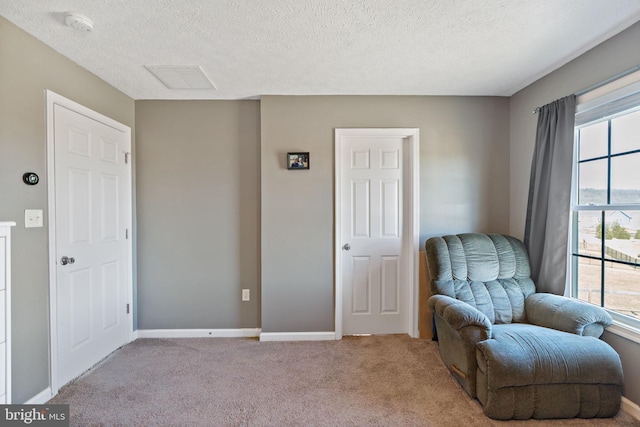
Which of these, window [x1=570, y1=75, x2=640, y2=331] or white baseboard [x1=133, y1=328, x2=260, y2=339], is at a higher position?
window [x1=570, y1=75, x2=640, y2=331]

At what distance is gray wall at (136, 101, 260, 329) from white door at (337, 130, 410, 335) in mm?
933

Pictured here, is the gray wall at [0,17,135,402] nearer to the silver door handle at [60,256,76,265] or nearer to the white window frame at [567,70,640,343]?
the silver door handle at [60,256,76,265]

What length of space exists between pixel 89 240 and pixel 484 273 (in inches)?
127

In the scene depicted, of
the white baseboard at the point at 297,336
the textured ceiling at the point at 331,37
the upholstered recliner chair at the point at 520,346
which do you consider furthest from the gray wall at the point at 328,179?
the upholstered recliner chair at the point at 520,346

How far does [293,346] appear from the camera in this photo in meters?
2.76

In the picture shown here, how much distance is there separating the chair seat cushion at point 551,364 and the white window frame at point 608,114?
316mm

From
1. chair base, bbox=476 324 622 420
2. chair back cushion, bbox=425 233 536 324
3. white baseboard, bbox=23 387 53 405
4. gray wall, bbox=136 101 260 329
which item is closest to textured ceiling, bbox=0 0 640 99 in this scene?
gray wall, bbox=136 101 260 329

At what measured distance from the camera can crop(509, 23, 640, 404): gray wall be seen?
72.1 inches

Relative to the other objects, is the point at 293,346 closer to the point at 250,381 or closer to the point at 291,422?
the point at 250,381

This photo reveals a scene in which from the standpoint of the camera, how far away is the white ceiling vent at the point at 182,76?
2305 millimetres

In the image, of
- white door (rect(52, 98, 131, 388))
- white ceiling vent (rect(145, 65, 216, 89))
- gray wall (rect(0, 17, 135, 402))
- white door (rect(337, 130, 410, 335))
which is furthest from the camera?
white door (rect(337, 130, 410, 335))

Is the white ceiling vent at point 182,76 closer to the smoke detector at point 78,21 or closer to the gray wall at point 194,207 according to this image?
the gray wall at point 194,207

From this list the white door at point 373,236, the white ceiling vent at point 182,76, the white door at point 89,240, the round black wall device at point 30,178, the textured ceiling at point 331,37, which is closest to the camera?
the textured ceiling at point 331,37

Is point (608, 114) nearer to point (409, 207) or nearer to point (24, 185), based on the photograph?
point (409, 207)
